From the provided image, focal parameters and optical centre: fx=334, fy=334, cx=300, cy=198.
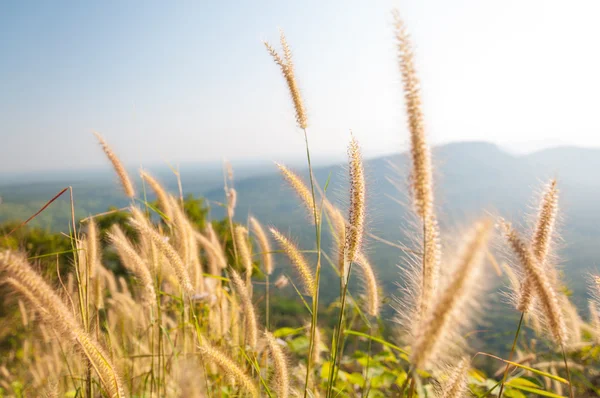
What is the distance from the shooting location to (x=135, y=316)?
3312mm

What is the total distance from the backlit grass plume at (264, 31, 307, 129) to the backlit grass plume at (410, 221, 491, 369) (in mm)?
1337

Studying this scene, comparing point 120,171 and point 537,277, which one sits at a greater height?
point 120,171

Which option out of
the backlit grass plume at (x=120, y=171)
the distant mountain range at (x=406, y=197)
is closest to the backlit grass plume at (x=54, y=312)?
the distant mountain range at (x=406, y=197)

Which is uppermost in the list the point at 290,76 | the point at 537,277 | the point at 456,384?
the point at 290,76

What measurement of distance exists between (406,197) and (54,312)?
1344mm

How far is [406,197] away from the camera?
126 cm

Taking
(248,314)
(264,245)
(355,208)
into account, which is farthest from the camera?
(264,245)

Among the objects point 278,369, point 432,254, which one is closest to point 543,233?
point 432,254

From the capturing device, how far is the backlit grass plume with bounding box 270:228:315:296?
1837 mm

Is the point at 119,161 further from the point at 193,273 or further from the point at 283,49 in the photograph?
the point at 283,49

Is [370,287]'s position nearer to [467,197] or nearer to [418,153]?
[418,153]

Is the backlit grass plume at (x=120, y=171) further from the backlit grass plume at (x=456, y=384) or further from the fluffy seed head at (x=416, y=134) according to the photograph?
the backlit grass plume at (x=456, y=384)

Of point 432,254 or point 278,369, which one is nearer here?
point 432,254

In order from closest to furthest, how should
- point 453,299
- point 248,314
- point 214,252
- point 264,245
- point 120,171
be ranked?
point 453,299 < point 248,314 < point 120,171 < point 264,245 < point 214,252
